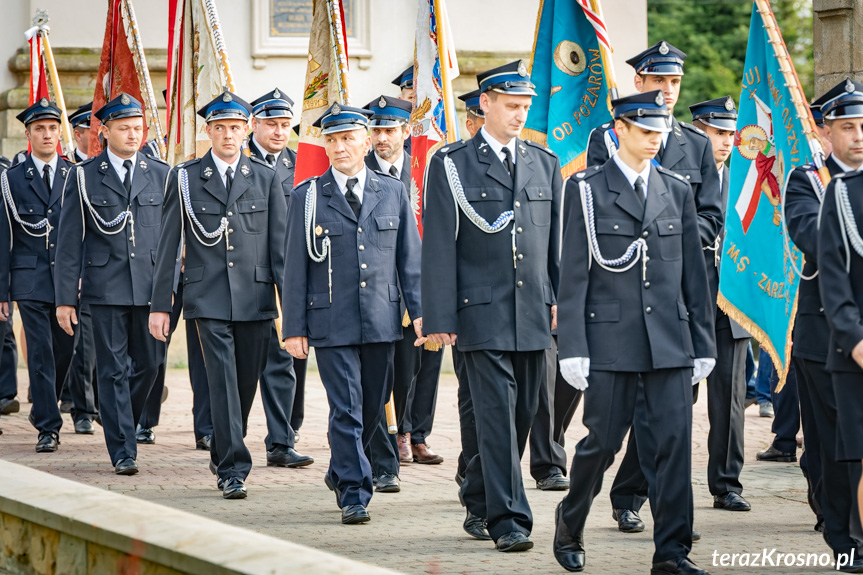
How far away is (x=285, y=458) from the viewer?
9461mm

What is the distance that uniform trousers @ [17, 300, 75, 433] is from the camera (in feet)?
33.4

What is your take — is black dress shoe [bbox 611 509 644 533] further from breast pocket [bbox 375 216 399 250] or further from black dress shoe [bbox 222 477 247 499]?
black dress shoe [bbox 222 477 247 499]

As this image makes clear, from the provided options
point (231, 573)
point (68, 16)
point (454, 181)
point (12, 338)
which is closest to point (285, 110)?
point (454, 181)

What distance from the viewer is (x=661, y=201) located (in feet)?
20.5

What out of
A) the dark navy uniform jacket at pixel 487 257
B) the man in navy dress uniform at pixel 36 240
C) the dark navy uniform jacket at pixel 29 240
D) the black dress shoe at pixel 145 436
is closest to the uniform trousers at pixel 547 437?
the dark navy uniform jacket at pixel 487 257

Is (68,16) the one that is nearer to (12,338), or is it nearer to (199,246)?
(12,338)

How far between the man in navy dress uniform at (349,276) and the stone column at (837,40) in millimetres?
4095

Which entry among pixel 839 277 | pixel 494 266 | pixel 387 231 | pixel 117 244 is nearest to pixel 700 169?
pixel 494 266

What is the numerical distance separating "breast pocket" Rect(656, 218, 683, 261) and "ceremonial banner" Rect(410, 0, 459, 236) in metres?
3.13

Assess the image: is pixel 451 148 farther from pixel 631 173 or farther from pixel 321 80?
pixel 321 80

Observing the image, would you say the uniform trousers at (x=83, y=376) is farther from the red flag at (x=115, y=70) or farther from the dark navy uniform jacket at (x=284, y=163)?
the dark navy uniform jacket at (x=284, y=163)

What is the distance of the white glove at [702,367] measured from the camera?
6.23 metres

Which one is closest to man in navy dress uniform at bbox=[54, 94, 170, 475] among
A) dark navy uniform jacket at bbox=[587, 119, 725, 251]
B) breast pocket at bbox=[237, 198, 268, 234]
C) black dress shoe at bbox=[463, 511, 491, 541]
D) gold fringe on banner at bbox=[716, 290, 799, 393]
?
breast pocket at bbox=[237, 198, 268, 234]

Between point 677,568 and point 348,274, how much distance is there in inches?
105
